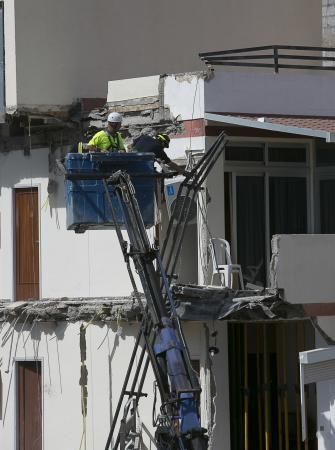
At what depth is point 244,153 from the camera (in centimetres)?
3312

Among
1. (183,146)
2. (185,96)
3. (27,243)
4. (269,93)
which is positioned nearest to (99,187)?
(183,146)

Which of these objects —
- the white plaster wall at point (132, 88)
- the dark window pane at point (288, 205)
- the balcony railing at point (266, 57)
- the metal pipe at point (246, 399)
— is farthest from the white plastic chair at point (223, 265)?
the balcony railing at point (266, 57)

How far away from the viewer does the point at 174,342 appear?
24.2 metres

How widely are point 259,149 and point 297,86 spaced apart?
1.42m

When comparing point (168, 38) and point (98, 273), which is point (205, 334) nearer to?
point (98, 273)

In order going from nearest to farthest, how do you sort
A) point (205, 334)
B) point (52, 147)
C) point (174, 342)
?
1. point (174, 342)
2. point (205, 334)
3. point (52, 147)

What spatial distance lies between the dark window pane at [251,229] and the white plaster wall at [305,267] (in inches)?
89.4

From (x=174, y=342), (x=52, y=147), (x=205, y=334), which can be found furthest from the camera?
(x=52, y=147)

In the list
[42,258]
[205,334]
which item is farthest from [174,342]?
[42,258]

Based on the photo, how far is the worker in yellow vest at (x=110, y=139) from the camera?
2994 centimetres

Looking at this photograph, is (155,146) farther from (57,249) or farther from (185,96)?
(57,249)

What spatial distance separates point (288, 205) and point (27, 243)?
549 centimetres

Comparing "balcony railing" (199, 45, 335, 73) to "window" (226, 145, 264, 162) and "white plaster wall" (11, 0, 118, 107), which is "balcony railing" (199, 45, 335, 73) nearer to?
"window" (226, 145, 264, 162)

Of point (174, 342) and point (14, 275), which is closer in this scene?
point (174, 342)
